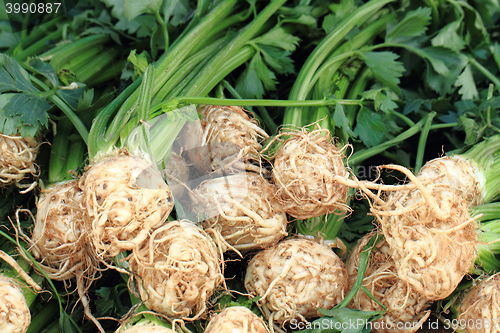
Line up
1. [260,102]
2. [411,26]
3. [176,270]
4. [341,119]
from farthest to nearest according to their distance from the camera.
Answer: [411,26] → [341,119] → [260,102] → [176,270]

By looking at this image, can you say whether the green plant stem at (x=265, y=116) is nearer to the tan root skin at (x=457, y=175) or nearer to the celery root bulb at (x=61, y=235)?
the tan root skin at (x=457, y=175)

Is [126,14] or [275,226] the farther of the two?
[126,14]

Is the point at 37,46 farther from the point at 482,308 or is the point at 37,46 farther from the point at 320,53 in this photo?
the point at 482,308

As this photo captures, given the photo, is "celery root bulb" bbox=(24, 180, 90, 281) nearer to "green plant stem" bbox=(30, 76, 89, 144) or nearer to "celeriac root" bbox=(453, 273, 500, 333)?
"green plant stem" bbox=(30, 76, 89, 144)

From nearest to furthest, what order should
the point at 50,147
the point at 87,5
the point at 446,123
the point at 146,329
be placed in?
the point at 146,329
the point at 50,147
the point at 446,123
the point at 87,5

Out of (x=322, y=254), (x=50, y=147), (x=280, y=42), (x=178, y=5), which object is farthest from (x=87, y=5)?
(x=322, y=254)

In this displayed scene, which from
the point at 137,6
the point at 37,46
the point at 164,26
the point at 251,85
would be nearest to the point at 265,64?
the point at 251,85

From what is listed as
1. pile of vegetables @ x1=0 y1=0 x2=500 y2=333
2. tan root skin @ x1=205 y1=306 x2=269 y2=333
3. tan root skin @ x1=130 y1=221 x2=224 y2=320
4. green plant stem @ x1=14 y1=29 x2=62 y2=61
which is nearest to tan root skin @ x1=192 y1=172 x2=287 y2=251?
pile of vegetables @ x1=0 y1=0 x2=500 y2=333

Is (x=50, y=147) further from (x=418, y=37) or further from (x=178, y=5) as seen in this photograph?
(x=418, y=37)
